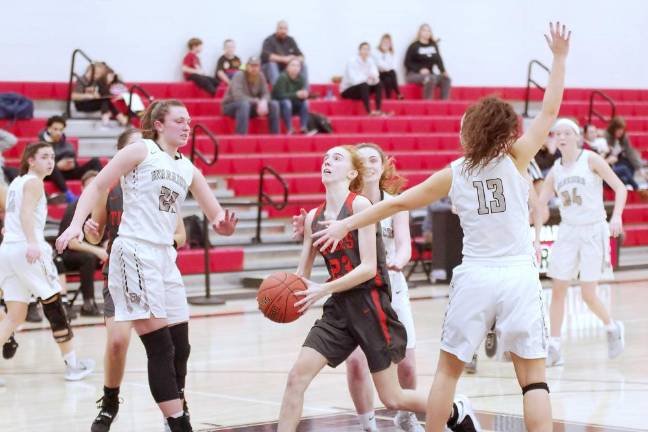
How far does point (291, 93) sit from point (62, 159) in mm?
4313

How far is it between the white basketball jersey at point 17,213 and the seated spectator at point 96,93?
7.69 metres

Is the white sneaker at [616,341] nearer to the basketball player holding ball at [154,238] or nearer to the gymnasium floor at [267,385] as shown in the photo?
the gymnasium floor at [267,385]

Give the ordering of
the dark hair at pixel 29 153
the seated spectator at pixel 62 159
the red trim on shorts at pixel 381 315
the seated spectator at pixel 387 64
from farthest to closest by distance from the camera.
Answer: the seated spectator at pixel 387 64 < the seated spectator at pixel 62 159 < the dark hair at pixel 29 153 < the red trim on shorts at pixel 381 315

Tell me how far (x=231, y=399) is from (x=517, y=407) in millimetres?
1803

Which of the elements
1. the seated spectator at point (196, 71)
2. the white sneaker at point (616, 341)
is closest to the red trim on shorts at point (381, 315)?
the white sneaker at point (616, 341)

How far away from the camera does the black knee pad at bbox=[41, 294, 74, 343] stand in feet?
27.6

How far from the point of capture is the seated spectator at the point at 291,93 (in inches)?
677

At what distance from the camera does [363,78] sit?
735 inches

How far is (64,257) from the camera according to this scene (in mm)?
11766

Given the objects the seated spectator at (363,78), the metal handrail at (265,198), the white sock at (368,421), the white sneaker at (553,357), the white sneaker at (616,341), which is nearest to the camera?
the white sock at (368,421)

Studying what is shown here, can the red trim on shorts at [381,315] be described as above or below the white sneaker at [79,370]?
above

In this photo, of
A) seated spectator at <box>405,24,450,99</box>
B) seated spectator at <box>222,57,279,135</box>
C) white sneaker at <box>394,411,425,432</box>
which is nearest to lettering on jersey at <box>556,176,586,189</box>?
white sneaker at <box>394,411,425,432</box>

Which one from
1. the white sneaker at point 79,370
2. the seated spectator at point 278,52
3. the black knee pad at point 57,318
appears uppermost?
the seated spectator at point 278,52

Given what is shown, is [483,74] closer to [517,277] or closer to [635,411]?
[635,411]
